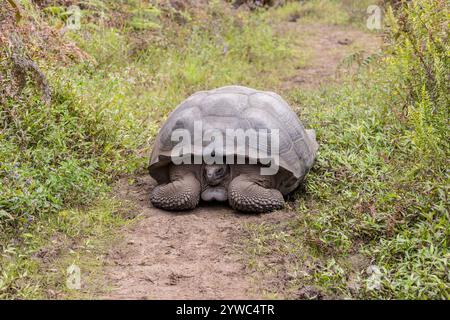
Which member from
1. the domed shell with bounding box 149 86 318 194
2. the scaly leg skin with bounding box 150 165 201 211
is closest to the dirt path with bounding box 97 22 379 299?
the scaly leg skin with bounding box 150 165 201 211

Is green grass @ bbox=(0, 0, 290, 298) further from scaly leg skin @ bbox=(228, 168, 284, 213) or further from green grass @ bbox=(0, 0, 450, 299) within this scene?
scaly leg skin @ bbox=(228, 168, 284, 213)

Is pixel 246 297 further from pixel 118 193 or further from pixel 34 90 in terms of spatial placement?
pixel 34 90

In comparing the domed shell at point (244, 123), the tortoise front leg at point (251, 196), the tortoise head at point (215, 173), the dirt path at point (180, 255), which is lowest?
the dirt path at point (180, 255)

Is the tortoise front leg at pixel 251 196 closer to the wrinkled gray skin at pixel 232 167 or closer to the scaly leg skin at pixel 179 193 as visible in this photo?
the wrinkled gray skin at pixel 232 167

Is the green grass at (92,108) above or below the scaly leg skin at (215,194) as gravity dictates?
above

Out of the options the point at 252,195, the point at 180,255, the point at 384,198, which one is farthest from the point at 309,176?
the point at 180,255

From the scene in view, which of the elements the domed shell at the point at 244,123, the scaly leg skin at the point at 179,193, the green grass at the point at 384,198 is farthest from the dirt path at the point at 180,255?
the domed shell at the point at 244,123

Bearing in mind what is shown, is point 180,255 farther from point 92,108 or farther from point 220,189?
point 92,108

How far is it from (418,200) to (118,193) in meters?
2.54

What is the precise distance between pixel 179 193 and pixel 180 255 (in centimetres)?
82

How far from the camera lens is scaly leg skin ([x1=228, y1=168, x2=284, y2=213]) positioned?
4.90 m

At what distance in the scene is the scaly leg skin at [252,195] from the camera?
490 centimetres

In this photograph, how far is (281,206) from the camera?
16.4ft

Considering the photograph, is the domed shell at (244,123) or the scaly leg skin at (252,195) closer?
the scaly leg skin at (252,195)
